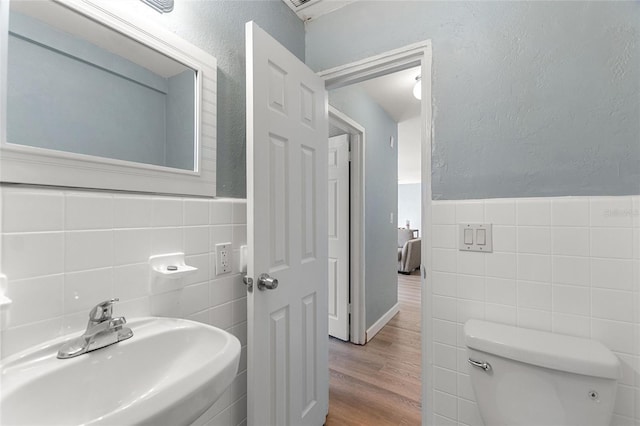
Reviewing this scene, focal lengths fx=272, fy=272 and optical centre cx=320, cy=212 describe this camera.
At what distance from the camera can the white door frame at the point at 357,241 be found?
8.38 ft

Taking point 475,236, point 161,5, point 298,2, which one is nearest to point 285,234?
point 475,236

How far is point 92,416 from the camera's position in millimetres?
630

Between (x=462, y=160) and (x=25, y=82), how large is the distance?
1.49 meters

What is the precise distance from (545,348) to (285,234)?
1.05 meters

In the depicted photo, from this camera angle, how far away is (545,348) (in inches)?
37.1

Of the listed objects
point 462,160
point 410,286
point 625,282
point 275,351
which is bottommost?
point 410,286

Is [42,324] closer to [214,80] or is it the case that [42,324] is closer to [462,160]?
[214,80]

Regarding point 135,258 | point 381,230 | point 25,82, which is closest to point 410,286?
point 381,230

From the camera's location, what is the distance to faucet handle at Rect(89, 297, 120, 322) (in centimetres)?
70

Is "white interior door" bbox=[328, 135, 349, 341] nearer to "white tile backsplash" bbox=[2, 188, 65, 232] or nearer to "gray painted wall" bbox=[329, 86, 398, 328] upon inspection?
"gray painted wall" bbox=[329, 86, 398, 328]

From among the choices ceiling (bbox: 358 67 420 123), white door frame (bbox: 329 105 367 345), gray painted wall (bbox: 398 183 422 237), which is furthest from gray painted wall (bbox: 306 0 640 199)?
gray painted wall (bbox: 398 183 422 237)

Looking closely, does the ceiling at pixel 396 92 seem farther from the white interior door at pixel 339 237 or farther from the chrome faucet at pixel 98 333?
the chrome faucet at pixel 98 333

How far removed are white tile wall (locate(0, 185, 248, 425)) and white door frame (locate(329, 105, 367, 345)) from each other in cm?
157

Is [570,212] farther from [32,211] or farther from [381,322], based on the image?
[381,322]
